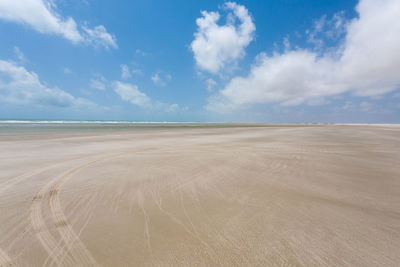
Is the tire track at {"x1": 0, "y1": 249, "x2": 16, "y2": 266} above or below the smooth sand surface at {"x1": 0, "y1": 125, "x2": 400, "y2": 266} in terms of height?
below

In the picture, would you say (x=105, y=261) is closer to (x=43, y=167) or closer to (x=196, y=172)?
(x=196, y=172)

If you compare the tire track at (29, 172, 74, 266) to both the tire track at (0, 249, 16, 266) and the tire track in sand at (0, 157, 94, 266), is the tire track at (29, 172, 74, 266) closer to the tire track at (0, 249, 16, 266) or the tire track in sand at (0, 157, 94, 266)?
the tire track in sand at (0, 157, 94, 266)

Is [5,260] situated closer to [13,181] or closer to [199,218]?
[199,218]

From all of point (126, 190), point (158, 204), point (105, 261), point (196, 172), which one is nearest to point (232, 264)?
point (105, 261)

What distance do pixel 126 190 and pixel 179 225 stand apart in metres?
1.90

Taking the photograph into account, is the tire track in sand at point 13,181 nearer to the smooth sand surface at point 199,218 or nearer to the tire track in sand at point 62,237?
the smooth sand surface at point 199,218

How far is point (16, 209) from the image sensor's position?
2.87 m

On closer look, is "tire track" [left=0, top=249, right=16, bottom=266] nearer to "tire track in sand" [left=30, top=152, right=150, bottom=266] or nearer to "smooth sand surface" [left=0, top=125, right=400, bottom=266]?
"smooth sand surface" [left=0, top=125, right=400, bottom=266]

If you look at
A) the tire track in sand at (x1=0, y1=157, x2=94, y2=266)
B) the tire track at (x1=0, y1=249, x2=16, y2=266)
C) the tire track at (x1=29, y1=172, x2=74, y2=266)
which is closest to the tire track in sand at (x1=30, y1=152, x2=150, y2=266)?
the tire track at (x1=29, y1=172, x2=74, y2=266)

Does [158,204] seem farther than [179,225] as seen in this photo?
Yes

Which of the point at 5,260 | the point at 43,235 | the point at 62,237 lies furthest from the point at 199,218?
the point at 5,260

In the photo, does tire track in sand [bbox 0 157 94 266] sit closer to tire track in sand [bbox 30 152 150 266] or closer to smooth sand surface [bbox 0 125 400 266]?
smooth sand surface [bbox 0 125 400 266]

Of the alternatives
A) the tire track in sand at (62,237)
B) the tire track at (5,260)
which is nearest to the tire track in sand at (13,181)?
the tire track at (5,260)

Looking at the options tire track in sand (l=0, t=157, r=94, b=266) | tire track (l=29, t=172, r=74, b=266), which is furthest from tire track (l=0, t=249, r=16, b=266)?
tire track (l=29, t=172, r=74, b=266)
